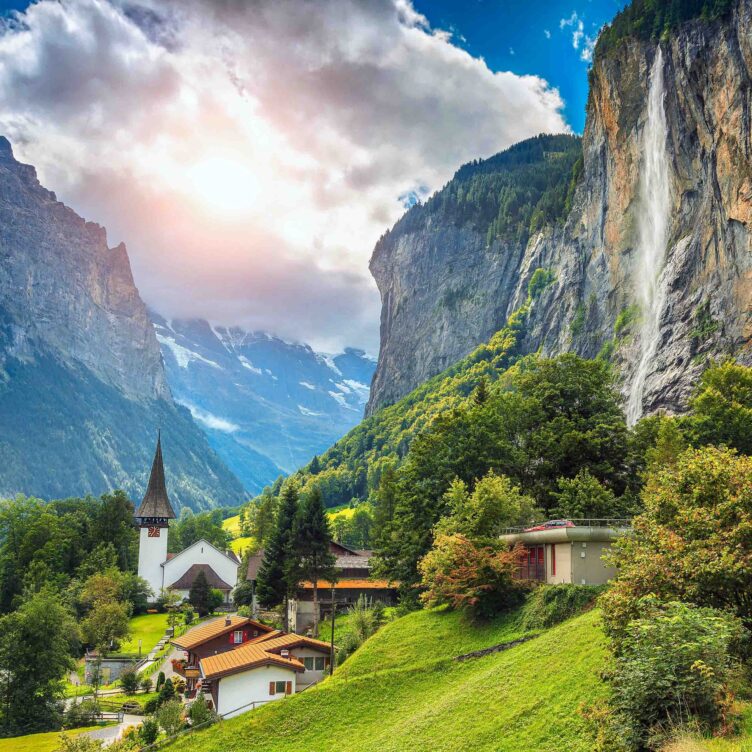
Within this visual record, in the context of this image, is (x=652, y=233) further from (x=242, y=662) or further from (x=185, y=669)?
(x=242, y=662)

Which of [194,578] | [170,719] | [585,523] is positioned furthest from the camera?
[194,578]

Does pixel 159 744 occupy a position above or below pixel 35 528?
below

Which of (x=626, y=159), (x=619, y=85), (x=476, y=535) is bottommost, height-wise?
(x=476, y=535)

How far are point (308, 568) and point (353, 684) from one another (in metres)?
25.0

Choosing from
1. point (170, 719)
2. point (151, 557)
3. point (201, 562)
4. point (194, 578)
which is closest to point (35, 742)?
point (170, 719)

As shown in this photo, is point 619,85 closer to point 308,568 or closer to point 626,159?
point 626,159

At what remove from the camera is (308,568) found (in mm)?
57844

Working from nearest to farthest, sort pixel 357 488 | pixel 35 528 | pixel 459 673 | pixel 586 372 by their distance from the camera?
1. pixel 459 673
2. pixel 586 372
3. pixel 35 528
4. pixel 357 488

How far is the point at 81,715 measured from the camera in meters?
48.5

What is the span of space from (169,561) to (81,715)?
5130 centimetres

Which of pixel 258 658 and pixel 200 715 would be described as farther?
pixel 258 658

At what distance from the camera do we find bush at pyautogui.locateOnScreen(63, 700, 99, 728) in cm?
4803

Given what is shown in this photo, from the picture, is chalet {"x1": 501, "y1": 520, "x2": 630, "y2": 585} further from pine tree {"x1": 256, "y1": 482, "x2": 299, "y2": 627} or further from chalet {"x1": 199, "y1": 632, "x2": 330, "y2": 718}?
pine tree {"x1": 256, "y1": 482, "x2": 299, "y2": 627}

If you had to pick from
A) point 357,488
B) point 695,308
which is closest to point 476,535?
point 695,308
